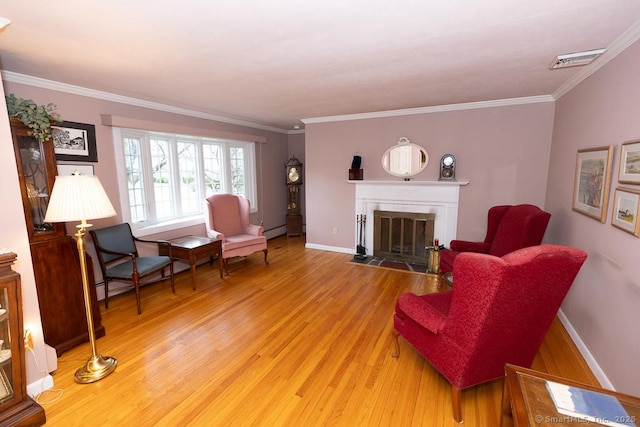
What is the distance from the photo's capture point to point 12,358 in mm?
1542

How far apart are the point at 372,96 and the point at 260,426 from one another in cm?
320

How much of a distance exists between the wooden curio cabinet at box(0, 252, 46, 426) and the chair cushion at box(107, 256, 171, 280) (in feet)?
4.33

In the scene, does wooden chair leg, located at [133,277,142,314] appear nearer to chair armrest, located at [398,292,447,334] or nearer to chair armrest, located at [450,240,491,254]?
chair armrest, located at [398,292,447,334]

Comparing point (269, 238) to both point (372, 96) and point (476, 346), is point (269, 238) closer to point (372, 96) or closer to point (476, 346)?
point (372, 96)

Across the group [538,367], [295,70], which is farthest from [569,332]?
[295,70]

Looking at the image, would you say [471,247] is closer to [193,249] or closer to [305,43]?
[305,43]

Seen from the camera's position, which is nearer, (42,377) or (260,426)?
(260,426)

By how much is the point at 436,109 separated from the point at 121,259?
14.1ft

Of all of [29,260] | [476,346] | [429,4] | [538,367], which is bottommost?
[538,367]

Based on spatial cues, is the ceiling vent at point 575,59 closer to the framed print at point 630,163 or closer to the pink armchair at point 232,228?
the framed print at point 630,163

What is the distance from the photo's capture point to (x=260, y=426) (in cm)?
164

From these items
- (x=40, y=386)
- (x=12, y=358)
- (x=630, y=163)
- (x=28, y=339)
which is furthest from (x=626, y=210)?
(x=40, y=386)

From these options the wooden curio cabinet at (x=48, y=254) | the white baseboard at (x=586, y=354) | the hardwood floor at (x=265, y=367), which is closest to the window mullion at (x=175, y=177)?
the hardwood floor at (x=265, y=367)

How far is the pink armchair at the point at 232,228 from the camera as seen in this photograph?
3953mm
